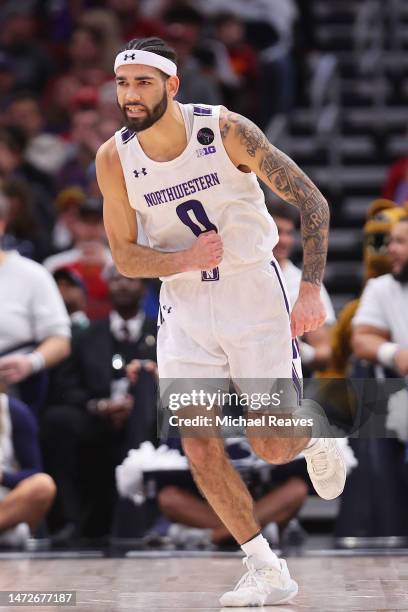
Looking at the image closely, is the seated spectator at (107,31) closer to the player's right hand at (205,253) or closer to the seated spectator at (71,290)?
the seated spectator at (71,290)

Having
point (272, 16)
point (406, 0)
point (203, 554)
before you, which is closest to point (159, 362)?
point (203, 554)

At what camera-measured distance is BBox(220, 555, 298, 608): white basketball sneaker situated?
5.04 m

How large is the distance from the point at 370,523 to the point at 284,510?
444 millimetres

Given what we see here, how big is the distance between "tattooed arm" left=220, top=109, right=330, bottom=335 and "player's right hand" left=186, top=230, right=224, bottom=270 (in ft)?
1.03

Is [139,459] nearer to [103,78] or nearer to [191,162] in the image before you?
[191,162]

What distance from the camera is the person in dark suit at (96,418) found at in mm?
7441

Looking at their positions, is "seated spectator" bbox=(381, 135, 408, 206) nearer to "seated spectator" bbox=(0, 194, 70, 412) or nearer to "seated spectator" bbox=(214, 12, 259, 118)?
"seated spectator" bbox=(214, 12, 259, 118)

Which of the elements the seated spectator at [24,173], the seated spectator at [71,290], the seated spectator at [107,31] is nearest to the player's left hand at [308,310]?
the seated spectator at [71,290]

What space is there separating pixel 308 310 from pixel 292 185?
0.47 m

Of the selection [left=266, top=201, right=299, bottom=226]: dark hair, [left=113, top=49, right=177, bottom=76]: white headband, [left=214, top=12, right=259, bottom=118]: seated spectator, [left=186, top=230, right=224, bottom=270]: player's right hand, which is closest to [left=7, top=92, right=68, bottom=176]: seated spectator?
[left=214, top=12, right=259, bottom=118]: seated spectator

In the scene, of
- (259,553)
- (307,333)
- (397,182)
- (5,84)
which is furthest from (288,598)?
(5,84)

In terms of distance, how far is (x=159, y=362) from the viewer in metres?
5.31

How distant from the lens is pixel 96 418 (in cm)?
755

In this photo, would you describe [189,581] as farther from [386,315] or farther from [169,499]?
[386,315]
